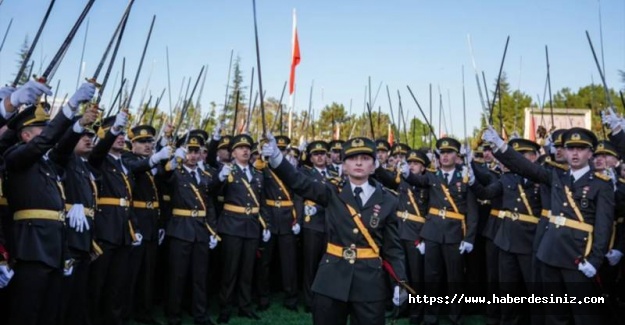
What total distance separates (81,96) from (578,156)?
212 inches

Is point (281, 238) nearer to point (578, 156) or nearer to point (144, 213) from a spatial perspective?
point (144, 213)

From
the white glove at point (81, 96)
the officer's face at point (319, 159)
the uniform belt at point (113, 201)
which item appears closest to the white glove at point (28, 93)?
the white glove at point (81, 96)

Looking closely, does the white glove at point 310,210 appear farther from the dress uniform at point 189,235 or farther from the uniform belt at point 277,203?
the dress uniform at point 189,235

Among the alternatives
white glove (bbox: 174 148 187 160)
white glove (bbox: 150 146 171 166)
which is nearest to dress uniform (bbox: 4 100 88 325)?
white glove (bbox: 150 146 171 166)

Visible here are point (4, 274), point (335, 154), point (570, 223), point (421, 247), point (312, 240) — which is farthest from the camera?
point (335, 154)

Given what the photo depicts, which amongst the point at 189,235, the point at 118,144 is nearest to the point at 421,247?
the point at 189,235

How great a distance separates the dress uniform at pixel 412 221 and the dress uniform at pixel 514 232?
50.7 inches

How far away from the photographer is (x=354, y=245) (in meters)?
4.93

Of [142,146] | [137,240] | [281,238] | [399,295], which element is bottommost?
[399,295]

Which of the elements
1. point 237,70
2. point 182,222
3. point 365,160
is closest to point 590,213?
point 365,160

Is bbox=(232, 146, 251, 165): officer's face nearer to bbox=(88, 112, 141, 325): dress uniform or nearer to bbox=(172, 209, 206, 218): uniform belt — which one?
bbox=(172, 209, 206, 218): uniform belt

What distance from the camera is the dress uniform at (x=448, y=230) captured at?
811cm

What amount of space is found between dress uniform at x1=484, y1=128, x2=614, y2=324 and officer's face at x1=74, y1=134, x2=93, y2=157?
478 cm

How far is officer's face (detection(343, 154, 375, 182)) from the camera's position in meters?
5.11
